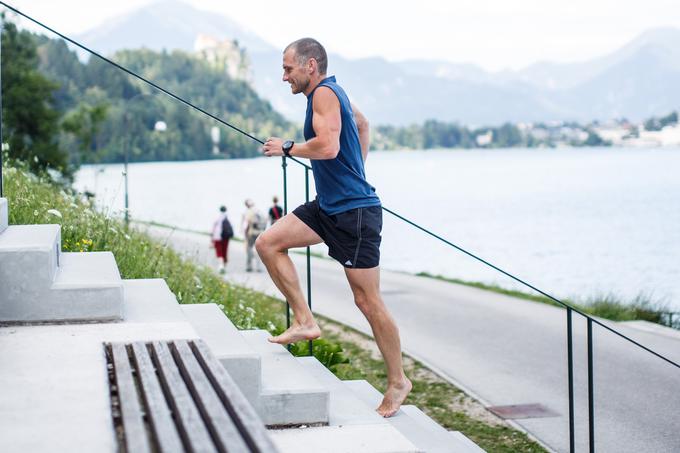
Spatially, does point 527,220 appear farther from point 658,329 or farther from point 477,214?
point 658,329

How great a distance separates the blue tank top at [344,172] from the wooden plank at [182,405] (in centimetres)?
128

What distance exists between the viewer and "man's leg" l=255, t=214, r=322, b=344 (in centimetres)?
505

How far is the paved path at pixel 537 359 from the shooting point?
8391 millimetres

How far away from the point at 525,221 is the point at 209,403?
6840 cm

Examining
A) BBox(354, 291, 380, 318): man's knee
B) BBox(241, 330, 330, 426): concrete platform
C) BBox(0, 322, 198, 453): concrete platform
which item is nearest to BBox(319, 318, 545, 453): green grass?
BBox(354, 291, 380, 318): man's knee

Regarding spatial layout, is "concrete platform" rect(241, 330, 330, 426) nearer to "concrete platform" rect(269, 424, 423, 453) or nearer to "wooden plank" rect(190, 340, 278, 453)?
"concrete platform" rect(269, 424, 423, 453)

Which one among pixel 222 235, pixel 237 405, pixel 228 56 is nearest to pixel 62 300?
pixel 237 405

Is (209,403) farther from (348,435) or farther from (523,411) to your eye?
(523,411)

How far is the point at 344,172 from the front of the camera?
4.87 meters

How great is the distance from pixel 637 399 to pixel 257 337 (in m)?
5.07

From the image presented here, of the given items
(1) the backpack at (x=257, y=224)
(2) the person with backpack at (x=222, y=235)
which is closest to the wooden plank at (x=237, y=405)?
(2) the person with backpack at (x=222, y=235)

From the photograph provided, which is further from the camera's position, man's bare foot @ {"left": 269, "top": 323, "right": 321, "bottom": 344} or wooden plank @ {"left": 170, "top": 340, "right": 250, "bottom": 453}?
man's bare foot @ {"left": 269, "top": 323, "right": 321, "bottom": 344}

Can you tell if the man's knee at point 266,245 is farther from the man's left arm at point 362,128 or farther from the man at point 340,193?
the man's left arm at point 362,128

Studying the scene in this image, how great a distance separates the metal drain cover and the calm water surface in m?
3.43
